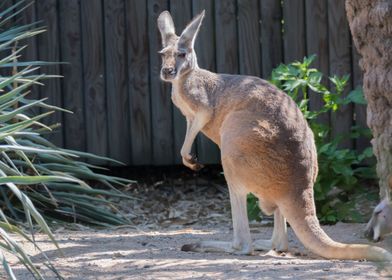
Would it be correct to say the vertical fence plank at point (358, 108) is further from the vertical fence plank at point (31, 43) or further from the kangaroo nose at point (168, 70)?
the vertical fence plank at point (31, 43)

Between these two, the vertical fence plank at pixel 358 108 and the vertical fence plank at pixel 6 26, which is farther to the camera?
the vertical fence plank at pixel 6 26

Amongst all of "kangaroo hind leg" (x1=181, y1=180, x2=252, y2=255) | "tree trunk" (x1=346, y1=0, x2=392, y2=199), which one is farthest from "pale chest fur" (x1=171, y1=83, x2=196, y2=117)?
"tree trunk" (x1=346, y1=0, x2=392, y2=199)

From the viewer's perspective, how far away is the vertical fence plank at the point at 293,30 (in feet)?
27.9

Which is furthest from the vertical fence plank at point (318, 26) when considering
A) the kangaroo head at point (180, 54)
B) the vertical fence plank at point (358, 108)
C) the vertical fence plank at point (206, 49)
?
the kangaroo head at point (180, 54)

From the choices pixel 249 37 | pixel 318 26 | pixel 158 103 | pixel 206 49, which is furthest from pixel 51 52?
pixel 318 26

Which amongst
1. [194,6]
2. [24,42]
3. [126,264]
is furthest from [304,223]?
[24,42]

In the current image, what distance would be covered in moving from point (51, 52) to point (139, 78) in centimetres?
89

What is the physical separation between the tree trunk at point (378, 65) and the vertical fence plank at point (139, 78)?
263cm

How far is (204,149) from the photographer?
873cm

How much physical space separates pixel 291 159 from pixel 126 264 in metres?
1.18

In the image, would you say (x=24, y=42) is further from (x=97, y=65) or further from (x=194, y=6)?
(x=194, y=6)

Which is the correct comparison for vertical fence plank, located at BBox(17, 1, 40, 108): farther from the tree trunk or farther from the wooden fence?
the tree trunk

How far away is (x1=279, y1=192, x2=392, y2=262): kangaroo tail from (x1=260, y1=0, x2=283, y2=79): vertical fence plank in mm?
3153

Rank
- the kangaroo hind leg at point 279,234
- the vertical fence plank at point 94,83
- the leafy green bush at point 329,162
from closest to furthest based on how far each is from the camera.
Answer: the kangaroo hind leg at point 279,234
the leafy green bush at point 329,162
the vertical fence plank at point 94,83
